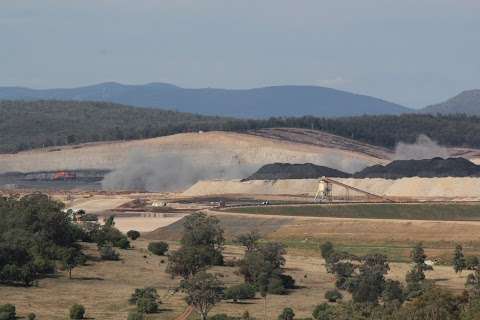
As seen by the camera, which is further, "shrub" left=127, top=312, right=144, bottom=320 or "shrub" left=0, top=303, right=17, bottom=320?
"shrub" left=0, top=303, right=17, bottom=320

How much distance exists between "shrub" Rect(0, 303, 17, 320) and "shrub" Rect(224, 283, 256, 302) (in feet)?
57.3

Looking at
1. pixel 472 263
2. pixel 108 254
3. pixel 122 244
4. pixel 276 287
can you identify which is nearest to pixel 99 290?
pixel 276 287

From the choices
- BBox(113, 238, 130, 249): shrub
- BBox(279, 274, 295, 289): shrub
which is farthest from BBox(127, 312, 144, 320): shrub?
BBox(113, 238, 130, 249): shrub

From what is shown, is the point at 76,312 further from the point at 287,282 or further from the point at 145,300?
the point at 287,282

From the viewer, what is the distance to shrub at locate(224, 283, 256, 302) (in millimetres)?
93562

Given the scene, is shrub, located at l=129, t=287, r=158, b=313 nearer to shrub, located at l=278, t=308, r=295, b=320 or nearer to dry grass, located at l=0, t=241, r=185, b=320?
dry grass, located at l=0, t=241, r=185, b=320

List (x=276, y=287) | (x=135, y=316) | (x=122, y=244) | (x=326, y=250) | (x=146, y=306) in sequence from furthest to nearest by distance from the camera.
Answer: (x=122, y=244) < (x=326, y=250) < (x=276, y=287) < (x=146, y=306) < (x=135, y=316)

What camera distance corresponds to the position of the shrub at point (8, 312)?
79500 millimetres

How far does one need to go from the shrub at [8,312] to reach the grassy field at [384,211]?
272 ft

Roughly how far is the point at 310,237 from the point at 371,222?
30.1 ft

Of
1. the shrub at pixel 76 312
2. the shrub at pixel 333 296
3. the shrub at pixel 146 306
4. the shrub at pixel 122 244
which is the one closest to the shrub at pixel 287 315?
the shrub at pixel 146 306

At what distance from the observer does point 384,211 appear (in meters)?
164

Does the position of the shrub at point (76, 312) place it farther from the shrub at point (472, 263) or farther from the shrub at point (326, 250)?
the shrub at point (326, 250)

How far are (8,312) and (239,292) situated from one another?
19.8m
